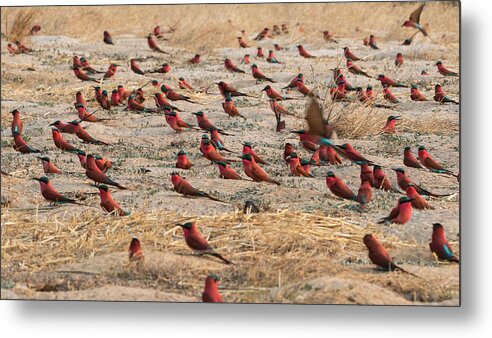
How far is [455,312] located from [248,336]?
38.6 inches

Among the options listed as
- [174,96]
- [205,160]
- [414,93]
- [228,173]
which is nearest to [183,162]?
[205,160]

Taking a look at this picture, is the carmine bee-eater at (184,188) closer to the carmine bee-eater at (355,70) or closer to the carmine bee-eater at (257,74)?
the carmine bee-eater at (257,74)

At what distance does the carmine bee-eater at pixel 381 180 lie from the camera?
5.04m

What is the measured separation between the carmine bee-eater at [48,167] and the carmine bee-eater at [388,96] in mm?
1642

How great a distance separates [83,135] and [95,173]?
0.66 ft

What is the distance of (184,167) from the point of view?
5172mm

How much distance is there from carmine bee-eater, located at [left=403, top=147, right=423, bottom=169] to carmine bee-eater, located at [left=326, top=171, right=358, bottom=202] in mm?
301

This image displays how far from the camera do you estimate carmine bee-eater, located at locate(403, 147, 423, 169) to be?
5.07 meters

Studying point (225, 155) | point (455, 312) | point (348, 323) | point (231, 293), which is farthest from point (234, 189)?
point (455, 312)

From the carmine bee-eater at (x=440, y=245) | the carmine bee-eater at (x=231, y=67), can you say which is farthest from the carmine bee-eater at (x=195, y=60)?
the carmine bee-eater at (x=440, y=245)

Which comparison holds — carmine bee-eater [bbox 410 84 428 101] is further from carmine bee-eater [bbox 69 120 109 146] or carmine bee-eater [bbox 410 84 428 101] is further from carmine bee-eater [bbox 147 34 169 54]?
carmine bee-eater [bbox 69 120 109 146]

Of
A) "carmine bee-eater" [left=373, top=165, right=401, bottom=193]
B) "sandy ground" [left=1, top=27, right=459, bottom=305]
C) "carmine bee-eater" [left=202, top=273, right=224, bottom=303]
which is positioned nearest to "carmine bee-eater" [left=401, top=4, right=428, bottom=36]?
"sandy ground" [left=1, top=27, right=459, bottom=305]

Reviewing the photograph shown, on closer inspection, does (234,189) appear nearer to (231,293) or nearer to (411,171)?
(231,293)

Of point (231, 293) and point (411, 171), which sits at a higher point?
point (411, 171)
